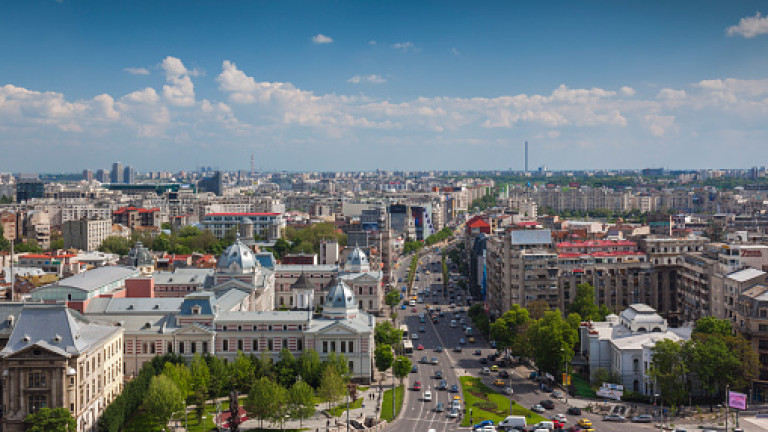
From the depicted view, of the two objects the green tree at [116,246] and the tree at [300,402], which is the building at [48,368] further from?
the green tree at [116,246]

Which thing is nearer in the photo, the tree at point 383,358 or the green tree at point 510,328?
the tree at point 383,358

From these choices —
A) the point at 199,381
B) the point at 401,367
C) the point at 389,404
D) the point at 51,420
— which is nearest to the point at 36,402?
the point at 51,420

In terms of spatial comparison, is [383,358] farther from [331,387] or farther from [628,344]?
[628,344]

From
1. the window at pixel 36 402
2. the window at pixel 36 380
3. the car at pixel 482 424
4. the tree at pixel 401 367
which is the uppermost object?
the window at pixel 36 380

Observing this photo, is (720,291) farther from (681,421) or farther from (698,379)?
(681,421)

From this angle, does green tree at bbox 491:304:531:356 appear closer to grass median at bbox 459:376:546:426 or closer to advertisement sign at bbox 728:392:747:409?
grass median at bbox 459:376:546:426

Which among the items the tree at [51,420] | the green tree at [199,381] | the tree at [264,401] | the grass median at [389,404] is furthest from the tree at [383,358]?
the tree at [51,420]

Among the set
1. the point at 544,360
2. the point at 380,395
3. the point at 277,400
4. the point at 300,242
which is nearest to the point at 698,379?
the point at 544,360
